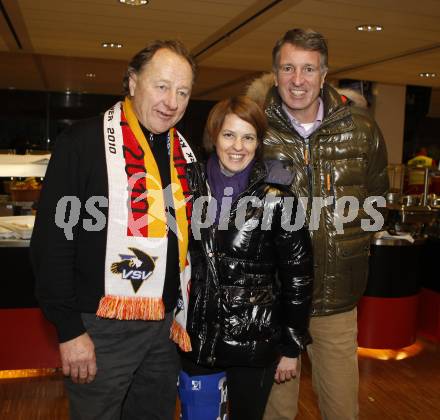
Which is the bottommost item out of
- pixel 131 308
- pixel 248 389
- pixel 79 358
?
pixel 248 389

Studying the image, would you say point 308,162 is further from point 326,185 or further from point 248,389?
point 248,389

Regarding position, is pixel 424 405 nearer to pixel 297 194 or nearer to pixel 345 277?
pixel 345 277

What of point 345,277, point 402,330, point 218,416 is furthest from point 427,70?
point 218,416

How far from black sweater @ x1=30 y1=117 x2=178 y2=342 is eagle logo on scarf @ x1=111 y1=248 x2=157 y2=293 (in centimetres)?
6

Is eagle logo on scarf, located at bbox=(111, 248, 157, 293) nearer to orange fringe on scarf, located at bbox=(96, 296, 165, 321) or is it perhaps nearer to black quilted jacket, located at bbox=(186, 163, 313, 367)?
orange fringe on scarf, located at bbox=(96, 296, 165, 321)

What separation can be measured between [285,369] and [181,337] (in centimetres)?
40

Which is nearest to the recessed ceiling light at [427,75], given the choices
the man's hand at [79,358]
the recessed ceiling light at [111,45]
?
the recessed ceiling light at [111,45]

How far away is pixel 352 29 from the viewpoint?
13.8 feet

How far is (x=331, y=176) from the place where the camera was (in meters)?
2.03

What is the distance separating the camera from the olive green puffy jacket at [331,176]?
6.58ft

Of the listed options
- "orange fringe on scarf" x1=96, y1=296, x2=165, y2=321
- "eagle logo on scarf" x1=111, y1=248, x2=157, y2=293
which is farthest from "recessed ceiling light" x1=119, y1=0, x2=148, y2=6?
"orange fringe on scarf" x1=96, y1=296, x2=165, y2=321

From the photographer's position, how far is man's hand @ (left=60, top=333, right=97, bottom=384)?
163cm

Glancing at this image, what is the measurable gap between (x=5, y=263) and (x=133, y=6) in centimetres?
195

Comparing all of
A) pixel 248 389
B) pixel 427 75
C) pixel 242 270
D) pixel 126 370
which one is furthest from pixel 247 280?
pixel 427 75
